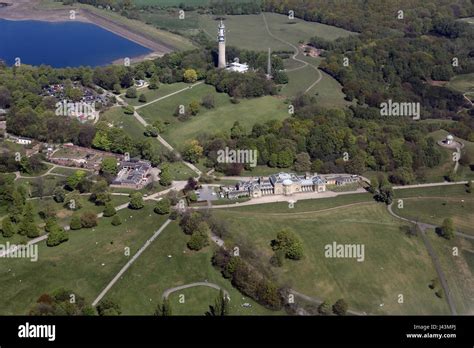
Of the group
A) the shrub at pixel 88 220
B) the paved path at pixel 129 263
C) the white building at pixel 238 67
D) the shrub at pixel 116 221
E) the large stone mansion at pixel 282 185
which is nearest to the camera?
the paved path at pixel 129 263

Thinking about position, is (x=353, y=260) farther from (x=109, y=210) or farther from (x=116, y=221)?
(x=109, y=210)

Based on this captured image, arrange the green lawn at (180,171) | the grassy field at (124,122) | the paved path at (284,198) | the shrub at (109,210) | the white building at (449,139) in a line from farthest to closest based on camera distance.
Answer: the grassy field at (124,122), the white building at (449,139), the green lawn at (180,171), the paved path at (284,198), the shrub at (109,210)

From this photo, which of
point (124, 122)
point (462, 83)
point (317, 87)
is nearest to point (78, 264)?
point (124, 122)

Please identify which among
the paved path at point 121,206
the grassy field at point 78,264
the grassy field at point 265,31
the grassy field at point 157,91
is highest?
the grassy field at point 265,31

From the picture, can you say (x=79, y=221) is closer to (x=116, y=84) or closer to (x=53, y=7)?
(x=116, y=84)

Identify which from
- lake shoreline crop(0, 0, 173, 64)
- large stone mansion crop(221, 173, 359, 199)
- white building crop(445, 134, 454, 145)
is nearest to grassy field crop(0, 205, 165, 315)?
large stone mansion crop(221, 173, 359, 199)

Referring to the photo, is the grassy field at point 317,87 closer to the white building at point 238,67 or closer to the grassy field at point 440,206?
the white building at point 238,67

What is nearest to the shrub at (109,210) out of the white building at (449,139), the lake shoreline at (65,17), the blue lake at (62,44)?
the white building at (449,139)

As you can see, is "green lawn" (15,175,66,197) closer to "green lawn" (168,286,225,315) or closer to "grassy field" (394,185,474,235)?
"green lawn" (168,286,225,315)
